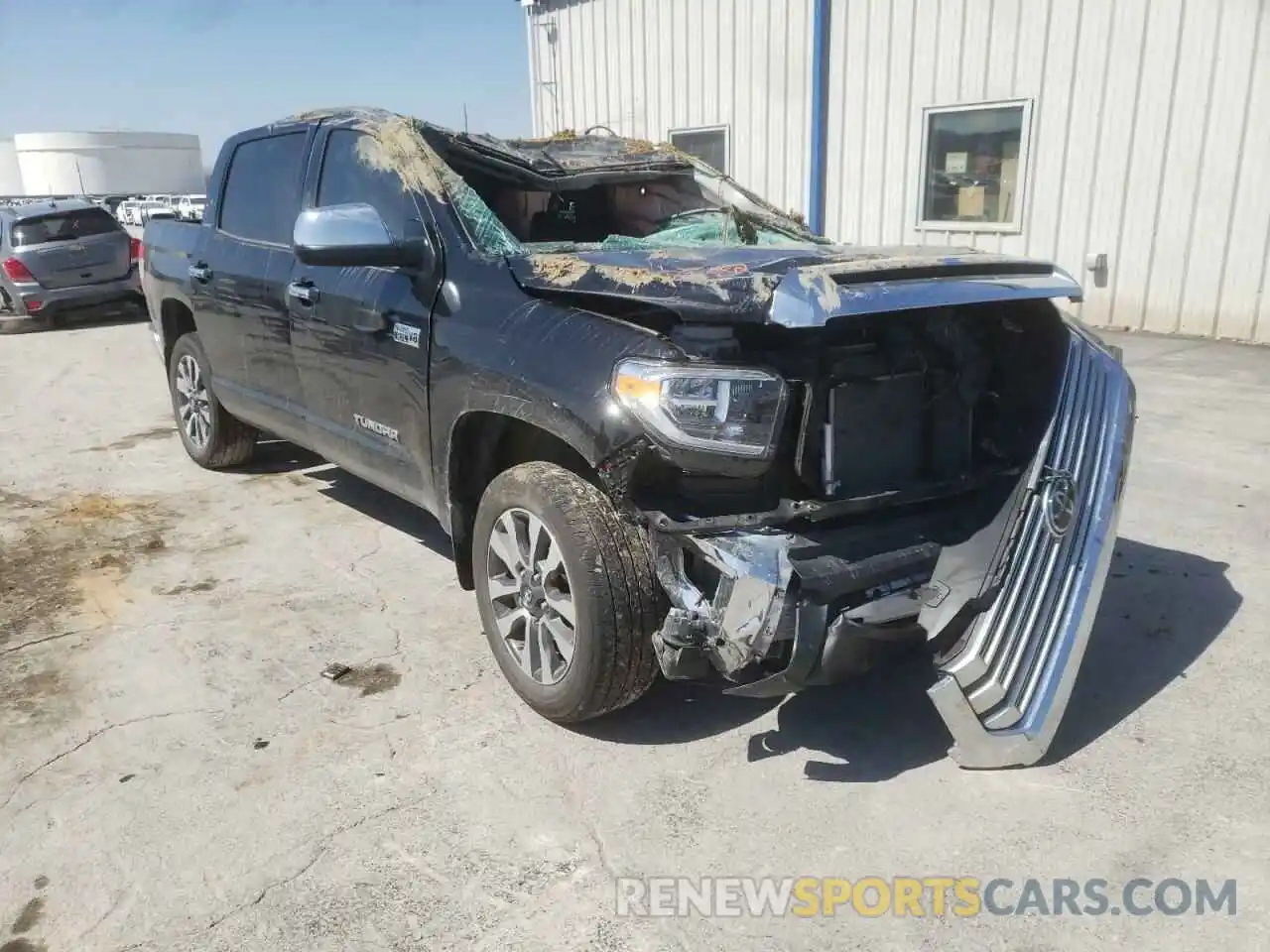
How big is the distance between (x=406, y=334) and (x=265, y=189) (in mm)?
1779

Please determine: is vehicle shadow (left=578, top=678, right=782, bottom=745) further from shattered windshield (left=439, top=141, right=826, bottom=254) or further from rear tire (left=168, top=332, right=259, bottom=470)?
rear tire (left=168, top=332, right=259, bottom=470)

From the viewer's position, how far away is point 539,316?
115 inches

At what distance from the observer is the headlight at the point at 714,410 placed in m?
2.48

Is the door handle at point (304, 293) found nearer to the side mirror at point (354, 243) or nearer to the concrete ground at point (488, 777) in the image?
the side mirror at point (354, 243)

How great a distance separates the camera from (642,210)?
4.55 metres

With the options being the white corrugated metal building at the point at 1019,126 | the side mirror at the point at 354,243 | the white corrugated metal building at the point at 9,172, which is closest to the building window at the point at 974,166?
the white corrugated metal building at the point at 1019,126

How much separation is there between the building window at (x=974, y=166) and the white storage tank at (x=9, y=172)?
3184 inches

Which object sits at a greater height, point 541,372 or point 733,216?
point 733,216

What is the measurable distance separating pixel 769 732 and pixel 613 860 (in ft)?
2.50

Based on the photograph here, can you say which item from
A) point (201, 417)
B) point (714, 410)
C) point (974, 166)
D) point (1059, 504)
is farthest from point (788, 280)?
point (974, 166)

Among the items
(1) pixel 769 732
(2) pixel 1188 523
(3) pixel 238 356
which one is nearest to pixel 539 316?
(1) pixel 769 732

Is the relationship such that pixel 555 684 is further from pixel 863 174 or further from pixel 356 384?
pixel 863 174

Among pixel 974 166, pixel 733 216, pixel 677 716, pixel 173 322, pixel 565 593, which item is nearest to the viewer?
pixel 565 593

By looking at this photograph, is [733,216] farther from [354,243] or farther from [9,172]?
[9,172]
